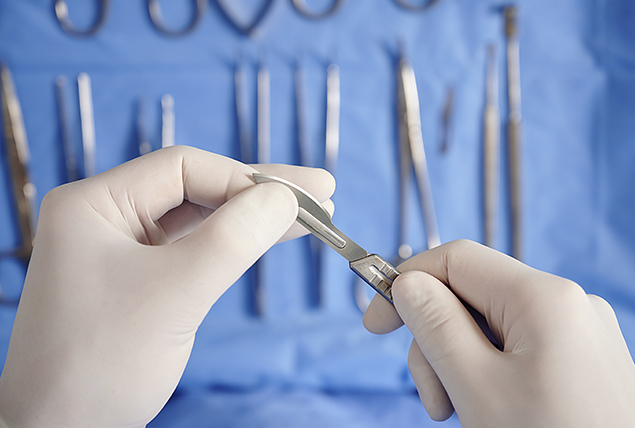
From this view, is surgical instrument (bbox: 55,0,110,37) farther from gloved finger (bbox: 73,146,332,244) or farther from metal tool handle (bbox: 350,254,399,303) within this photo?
metal tool handle (bbox: 350,254,399,303)

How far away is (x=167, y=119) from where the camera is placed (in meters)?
1.12

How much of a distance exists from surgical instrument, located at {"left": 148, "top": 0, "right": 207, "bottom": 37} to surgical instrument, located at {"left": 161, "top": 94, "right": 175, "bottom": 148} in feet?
0.59

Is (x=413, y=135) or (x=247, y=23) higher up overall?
(x=247, y=23)

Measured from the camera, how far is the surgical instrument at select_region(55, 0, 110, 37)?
1104 mm

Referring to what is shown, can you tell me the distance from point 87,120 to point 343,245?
943mm

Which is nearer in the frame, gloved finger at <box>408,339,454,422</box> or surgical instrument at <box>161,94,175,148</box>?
gloved finger at <box>408,339,454,422</box>

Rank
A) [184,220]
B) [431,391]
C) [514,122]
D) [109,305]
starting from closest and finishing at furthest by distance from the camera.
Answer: [109,305], [431,391], [184,220], [514,122]

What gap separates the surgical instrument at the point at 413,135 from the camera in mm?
1071

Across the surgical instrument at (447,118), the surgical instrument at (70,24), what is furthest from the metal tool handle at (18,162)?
the surgical instrument at (447,118)

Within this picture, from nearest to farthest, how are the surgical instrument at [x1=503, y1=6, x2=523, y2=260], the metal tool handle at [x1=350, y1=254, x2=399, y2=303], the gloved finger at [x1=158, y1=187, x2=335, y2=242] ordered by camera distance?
the metal tool handle at [x1=350, y1=254, x2=399, y2=303], the gloved finger at [x1=158, y1=187, x2=335, y2=242], the surgical instrument at [x1=503, y1=6, x2=523, y2=260]

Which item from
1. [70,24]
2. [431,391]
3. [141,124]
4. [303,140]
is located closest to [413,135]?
[303,140]

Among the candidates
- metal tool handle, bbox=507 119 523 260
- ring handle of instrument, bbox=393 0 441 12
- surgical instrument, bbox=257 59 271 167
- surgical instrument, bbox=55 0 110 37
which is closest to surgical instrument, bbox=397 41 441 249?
ring handle of instrument, bbox=393 0 441 12

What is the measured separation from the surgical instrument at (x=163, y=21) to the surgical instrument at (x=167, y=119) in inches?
7.1

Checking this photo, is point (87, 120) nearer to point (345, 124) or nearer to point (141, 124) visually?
point (141, 124)
